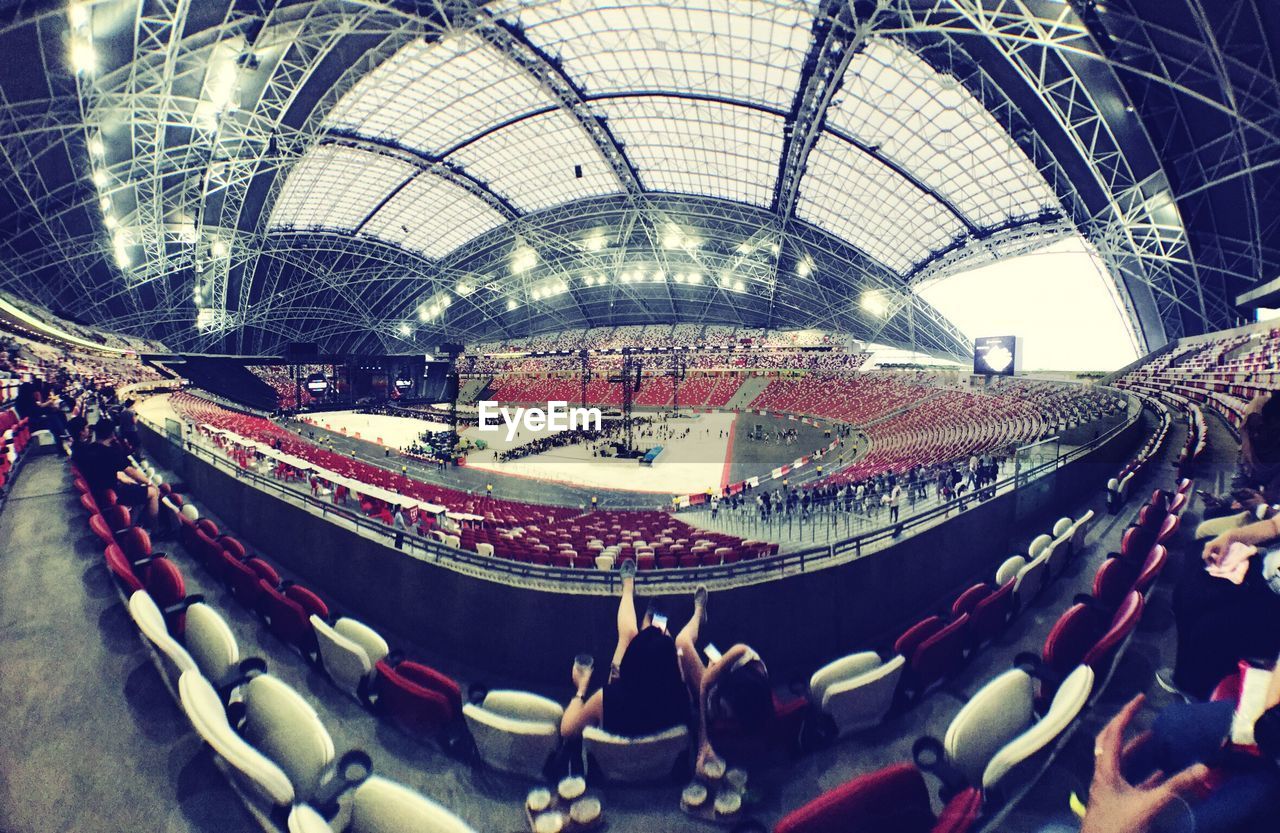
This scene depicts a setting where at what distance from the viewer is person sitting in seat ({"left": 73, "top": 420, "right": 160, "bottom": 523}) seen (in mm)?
8312

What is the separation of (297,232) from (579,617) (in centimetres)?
5758

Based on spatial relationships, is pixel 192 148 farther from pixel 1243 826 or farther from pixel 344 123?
pixel 1243 826

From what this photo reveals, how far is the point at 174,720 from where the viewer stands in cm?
402

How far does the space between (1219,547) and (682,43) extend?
3289 centimetres

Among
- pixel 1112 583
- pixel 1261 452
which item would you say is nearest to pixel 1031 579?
pixel 1112 583

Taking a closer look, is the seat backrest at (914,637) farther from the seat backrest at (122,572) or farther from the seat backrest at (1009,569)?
Answer: the seat backrest at (122,572)

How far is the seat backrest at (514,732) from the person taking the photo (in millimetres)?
3783

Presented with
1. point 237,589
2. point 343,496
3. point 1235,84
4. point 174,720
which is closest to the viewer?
point 174,720

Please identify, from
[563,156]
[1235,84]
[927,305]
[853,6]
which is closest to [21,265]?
[563,156]

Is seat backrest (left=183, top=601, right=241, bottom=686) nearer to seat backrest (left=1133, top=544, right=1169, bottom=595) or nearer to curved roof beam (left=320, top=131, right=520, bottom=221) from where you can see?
seat backrest (left=1133, top=544, right=1169, bottom=595)

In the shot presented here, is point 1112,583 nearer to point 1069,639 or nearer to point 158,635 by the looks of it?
point 1069,639

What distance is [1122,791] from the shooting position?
1.75 meters

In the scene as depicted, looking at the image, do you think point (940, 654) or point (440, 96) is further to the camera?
point (440, 96)

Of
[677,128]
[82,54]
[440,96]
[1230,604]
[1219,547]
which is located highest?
[440,96]
